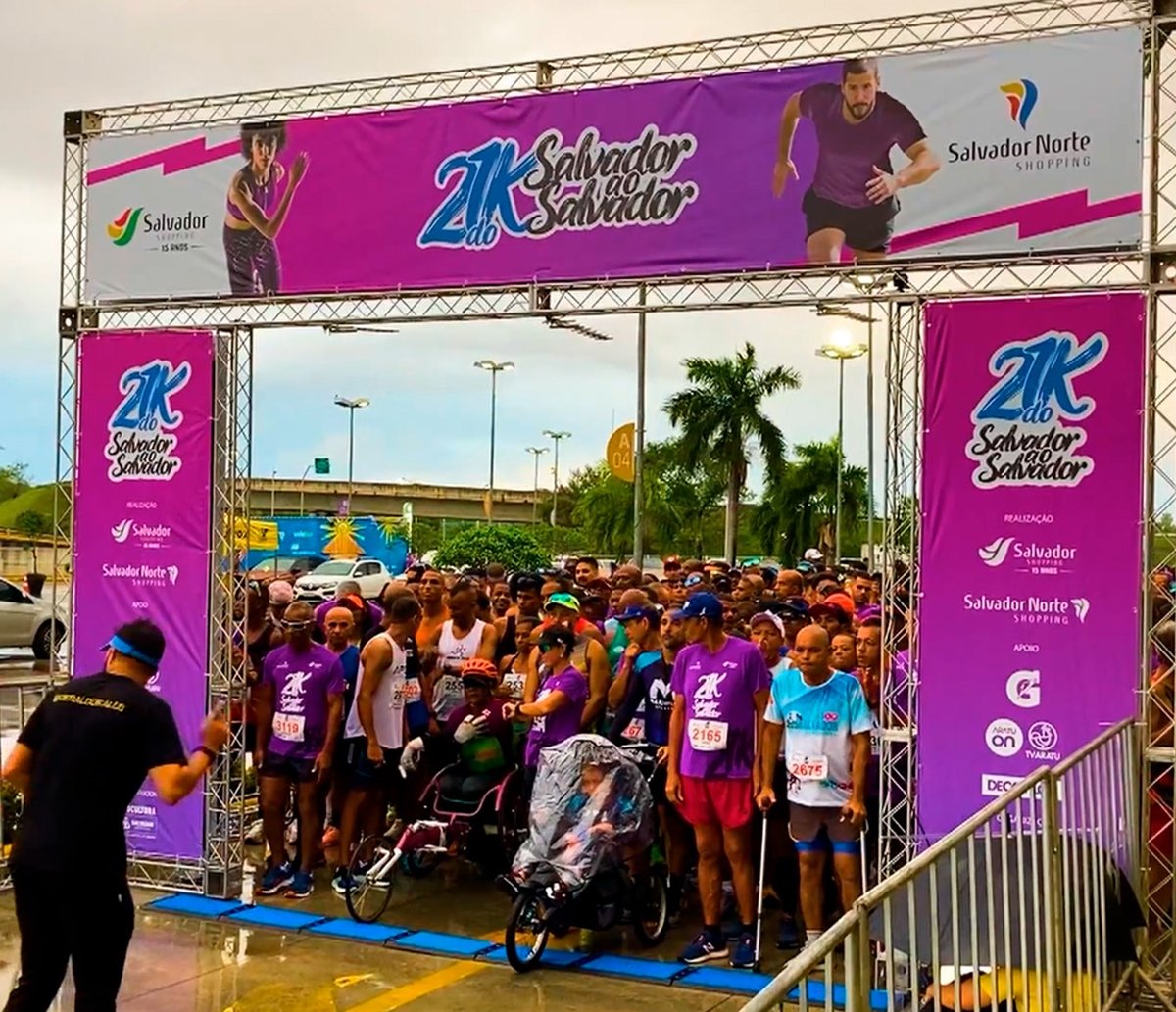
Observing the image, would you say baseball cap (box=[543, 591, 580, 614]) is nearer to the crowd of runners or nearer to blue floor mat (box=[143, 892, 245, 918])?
the crowd of runners

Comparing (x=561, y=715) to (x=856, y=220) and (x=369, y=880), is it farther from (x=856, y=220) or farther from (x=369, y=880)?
(x=856, y=220)

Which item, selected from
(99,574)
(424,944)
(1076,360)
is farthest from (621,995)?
(99,574)

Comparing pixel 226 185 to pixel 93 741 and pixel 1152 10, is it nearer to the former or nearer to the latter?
pixel 93 741

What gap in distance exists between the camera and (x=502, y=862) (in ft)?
28.8

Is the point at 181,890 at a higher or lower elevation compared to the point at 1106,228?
lower

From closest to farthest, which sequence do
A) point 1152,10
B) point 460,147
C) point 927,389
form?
point 1152,10 → point 927,389 → point 460,147

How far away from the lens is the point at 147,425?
863 centimetres

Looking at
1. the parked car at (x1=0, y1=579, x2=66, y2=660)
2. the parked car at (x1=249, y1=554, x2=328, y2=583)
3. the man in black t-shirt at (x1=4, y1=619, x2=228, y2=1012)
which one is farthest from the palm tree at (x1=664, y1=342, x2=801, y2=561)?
the man in black t-shirt at (x1=4, y1=619, x2=228, y2=1012)

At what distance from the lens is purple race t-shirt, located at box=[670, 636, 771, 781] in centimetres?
720

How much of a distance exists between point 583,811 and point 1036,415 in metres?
3.03

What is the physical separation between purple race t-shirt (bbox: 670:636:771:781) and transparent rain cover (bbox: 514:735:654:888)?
0.34m

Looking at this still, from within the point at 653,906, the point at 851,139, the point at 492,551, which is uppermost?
the point at 851,139

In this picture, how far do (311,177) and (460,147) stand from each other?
3.29 ft

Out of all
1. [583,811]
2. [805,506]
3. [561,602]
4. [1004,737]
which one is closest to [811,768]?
[1004,737]
